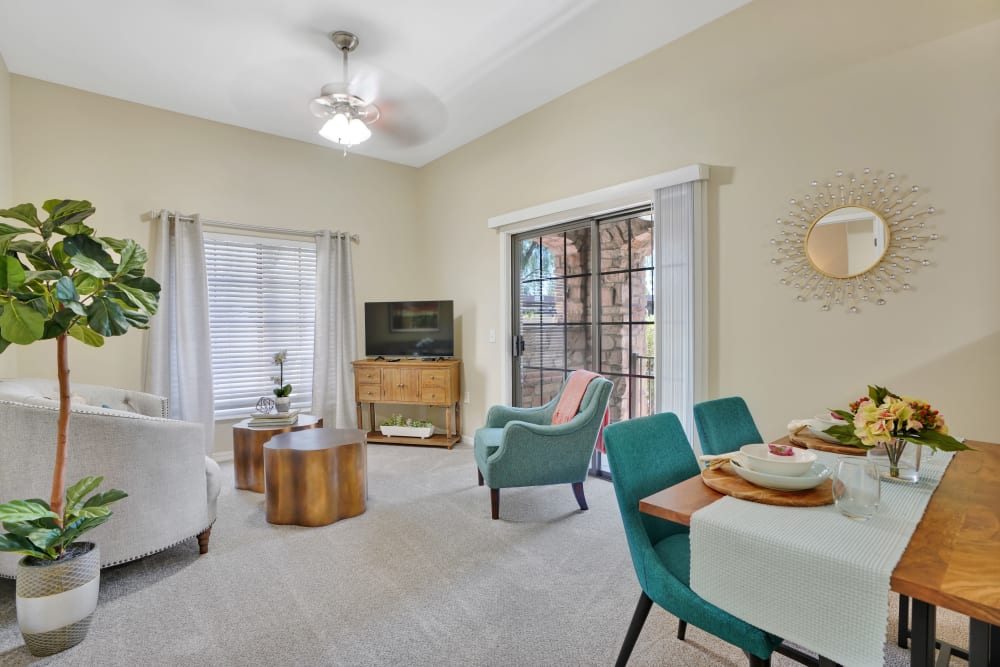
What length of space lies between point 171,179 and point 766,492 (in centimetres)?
483

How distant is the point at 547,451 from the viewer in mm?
2979

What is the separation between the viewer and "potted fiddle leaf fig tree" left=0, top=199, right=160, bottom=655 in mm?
1683

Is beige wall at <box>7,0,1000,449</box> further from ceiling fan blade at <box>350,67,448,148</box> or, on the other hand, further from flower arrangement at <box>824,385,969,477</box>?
flower arrangement at <box>824,385,969,477</box>

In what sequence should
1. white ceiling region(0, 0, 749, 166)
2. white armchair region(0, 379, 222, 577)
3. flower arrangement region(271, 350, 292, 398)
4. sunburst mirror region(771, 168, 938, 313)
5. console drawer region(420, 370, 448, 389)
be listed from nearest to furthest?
white armchair region(0, 379, 222, 577) < sunburst mirror region(771, 168, 938, 313) < white ceiling region(0, 0, 749, 166) < flower arrangement region(271, 350, 292, 398) < console drawer region(420, 370, 448, 389)

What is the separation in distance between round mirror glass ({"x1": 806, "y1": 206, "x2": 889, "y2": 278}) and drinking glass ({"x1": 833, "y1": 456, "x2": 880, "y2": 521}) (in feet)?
5.39

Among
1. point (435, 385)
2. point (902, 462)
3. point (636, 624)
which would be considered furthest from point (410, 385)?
point (902, 462)

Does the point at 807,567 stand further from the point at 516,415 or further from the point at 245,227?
the point at 245,227

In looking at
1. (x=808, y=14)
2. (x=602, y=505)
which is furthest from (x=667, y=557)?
(x=808, y=14)

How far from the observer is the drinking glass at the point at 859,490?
1.16 meters

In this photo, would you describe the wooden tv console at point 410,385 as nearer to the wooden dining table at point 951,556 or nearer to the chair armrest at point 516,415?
the chair armrest at point 516,415

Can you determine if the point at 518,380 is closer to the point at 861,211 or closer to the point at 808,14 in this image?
the point at 861,211

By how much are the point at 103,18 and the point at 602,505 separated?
14.1 ft

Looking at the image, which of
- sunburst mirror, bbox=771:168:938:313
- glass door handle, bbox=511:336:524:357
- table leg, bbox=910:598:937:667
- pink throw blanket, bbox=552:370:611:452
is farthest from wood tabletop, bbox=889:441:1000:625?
glass door handle, bbox=511:336:524:357

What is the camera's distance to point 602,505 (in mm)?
3229
